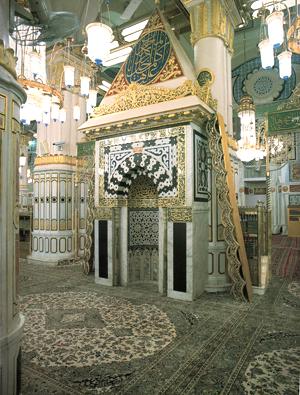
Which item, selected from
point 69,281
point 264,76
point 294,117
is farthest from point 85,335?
point 264,76

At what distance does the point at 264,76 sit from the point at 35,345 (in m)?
10.8

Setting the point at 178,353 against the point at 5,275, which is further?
the point at 178,353

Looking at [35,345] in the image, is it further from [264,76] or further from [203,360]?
[264,76]

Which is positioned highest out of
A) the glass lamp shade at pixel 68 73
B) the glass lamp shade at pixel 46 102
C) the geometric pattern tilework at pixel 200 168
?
the glass lamp shade at pixel 68 73

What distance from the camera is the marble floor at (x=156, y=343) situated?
6.33ft

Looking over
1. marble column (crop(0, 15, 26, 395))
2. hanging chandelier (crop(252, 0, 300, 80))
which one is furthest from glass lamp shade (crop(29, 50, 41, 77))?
hanging chandelier (crop(252, 0, 300, 80))

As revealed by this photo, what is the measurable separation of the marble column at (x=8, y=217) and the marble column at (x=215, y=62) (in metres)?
3.06

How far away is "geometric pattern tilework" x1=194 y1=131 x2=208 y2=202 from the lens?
3868mm

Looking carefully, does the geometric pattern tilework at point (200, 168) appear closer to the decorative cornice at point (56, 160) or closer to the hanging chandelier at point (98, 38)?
the hanging chandelier at point (98, 38)

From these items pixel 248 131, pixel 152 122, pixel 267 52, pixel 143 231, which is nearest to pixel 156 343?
pixel 143 231

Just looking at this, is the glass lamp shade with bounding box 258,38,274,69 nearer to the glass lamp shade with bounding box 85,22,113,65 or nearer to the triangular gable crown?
the triangular gable crown

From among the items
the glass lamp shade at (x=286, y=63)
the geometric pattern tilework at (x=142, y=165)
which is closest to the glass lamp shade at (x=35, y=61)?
the geometric pattern tilework at (x=142, y=165)

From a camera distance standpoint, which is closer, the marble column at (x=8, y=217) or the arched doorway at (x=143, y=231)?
the marble column at (x=8, y=217)

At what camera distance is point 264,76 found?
32.8 ft
